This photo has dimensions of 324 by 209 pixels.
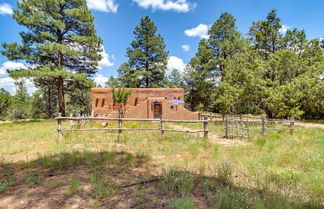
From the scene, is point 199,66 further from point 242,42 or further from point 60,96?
point 60,96

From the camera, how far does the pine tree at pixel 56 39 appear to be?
16.4 meters

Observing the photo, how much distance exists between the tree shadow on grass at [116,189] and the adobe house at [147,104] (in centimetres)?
1175

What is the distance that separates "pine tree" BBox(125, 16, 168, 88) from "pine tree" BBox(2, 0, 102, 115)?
8.57 meters

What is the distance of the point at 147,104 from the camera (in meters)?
17.3

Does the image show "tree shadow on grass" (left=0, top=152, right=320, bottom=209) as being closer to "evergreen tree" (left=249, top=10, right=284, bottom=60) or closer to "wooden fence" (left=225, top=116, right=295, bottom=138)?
"wooden fence" (left=225, top=116, right=295, bottom=138)

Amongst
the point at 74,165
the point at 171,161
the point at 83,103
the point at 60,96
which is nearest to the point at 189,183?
the point at 171,161

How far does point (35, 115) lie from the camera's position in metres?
32.3

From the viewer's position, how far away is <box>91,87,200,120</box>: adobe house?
56.2 ft

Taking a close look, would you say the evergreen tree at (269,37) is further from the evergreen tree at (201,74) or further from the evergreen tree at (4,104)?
the evergreen tree at (4,104)

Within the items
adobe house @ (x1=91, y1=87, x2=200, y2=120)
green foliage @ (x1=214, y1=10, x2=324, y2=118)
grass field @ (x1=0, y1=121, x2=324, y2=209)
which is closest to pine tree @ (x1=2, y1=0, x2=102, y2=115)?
adobe house @ (x1=91, y1=87, x2=200, y2=120)

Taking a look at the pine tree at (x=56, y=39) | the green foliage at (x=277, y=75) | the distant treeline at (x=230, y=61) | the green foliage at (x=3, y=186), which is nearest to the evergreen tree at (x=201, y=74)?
the distant treeline at (x=230, y=61)

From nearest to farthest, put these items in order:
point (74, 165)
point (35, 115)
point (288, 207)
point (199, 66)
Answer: point (288, 207)
point (74, 165)
point (199, 66)
point (35, 115)

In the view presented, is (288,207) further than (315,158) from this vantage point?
No

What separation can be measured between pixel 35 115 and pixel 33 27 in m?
21.9
